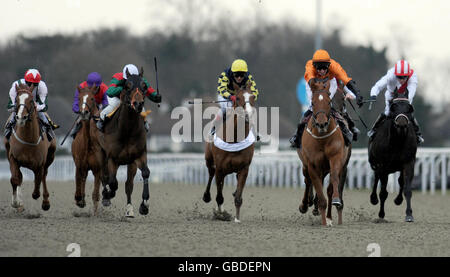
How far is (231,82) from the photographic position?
453 inches

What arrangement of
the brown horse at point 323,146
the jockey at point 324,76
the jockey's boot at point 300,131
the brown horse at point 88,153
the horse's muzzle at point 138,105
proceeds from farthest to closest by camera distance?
the brown horse at point 88,153 → the jockey's boot at point 300,131 → the jockey at point 324,76 → the horse's muzzle at point 138,105 → the brown horse at point 323,146

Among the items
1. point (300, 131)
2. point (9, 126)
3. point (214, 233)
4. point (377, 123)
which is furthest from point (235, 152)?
point (9, 126)

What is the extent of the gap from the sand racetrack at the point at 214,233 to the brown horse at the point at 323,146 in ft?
1.35

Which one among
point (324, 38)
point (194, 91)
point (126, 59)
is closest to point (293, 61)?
point (324, 38)

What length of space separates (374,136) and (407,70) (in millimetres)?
1183

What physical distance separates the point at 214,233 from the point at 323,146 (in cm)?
188

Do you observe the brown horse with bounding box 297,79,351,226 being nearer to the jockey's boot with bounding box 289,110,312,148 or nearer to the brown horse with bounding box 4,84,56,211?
the jockey's boot with bounding box 289,110,312,148

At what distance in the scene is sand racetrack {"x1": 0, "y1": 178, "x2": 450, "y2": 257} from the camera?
7.55 meters

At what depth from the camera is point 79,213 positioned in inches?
469

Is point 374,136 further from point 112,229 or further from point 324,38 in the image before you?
point 324,38

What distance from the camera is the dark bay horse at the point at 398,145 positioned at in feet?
37.6

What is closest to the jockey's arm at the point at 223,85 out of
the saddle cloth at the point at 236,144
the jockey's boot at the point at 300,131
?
the saddle cloth at the point at 236,144

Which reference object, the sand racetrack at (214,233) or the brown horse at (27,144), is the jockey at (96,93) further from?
the sand racetrack at (214,233)
